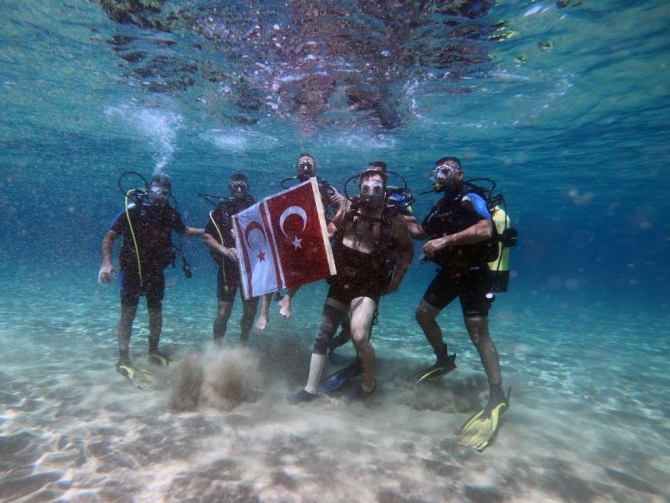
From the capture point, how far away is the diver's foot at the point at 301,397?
5.18 m

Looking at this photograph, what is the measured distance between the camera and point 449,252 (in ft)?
17.3

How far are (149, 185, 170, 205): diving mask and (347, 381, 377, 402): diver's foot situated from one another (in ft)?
15.9

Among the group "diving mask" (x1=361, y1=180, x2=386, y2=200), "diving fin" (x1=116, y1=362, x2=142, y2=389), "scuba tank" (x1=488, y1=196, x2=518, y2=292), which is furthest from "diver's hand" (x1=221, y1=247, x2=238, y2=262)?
"scuba tank" (x1=488, y1=196, x2=518, y2=292)

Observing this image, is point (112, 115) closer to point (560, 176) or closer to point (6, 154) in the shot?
point (6, 154)

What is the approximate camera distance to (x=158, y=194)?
20.9ft

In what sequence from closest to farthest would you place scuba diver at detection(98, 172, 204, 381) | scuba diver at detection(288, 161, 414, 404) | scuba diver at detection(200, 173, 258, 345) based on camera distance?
scuba diver at detection(288, 161, 414, 404), scuba diver at detection(98, 172, 204, 381), scuba diver at detection(200, 173, 258, 345)

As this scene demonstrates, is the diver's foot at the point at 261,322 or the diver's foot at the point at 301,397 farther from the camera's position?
the diver's foot at the point at 261,322

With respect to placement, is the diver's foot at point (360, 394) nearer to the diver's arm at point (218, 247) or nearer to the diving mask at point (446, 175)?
the diver's arm at point (218, 247)

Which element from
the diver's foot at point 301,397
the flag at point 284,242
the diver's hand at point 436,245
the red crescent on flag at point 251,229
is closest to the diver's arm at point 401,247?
the diver's hand at point 436,245

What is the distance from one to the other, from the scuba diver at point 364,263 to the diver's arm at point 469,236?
0.53m

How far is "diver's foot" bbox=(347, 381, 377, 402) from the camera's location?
5453 millimetres

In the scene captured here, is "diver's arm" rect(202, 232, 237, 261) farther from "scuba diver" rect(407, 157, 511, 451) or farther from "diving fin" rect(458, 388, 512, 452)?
"diving fin" rect(458, 388, 512, 452)

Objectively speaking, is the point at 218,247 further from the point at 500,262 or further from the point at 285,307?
the point at 500,262

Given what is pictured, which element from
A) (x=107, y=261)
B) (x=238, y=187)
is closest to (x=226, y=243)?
(x=238, y=187)
